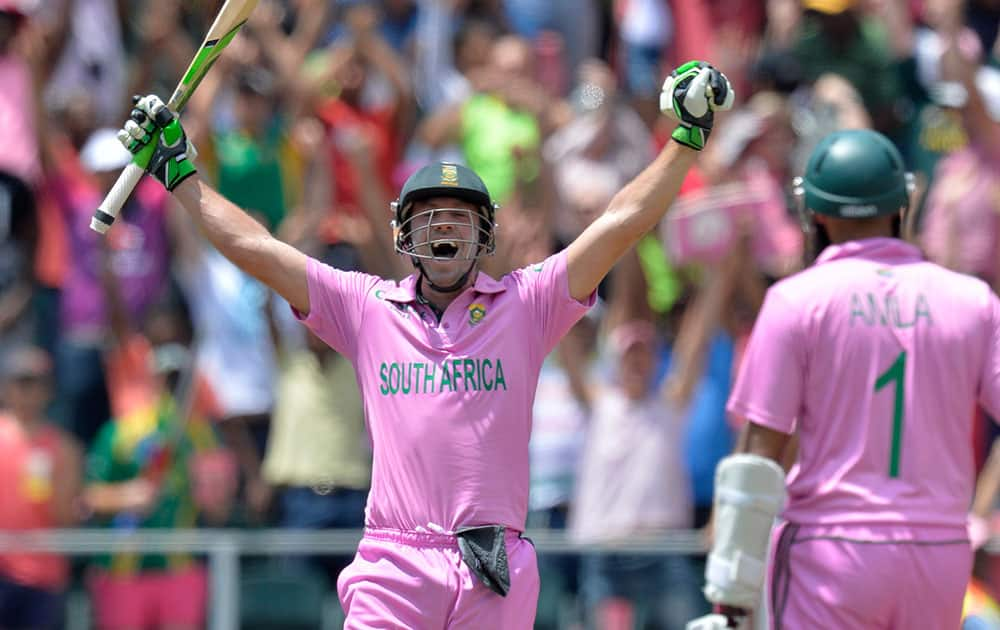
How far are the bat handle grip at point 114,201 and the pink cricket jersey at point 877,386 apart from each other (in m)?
2.19

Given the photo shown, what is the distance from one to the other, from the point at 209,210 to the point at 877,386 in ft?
7.61

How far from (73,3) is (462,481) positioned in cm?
747

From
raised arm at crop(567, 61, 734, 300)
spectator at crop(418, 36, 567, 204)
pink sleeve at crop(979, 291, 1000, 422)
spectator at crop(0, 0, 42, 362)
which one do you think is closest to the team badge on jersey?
raised arm at crop(567, 61, 734, 300)

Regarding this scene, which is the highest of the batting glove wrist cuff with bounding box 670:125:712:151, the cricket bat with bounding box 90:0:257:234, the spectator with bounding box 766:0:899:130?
the spectator with bounding box 766:0:899:130

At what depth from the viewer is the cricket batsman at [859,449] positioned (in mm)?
6113

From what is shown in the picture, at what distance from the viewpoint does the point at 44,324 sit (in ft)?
37.2

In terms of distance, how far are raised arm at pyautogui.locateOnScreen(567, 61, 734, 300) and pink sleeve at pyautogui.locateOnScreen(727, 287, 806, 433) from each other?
0.57 meters

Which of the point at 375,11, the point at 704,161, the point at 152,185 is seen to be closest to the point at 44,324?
the point at 152,185

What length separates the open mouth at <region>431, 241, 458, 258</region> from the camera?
609 centimetres

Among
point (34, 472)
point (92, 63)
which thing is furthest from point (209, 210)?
point (92, 63)

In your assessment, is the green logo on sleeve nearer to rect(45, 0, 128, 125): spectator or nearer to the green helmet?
the green helmet

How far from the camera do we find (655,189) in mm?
6086

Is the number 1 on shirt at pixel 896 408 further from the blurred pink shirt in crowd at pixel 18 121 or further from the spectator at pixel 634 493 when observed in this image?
the blurred pink shirt in crowd at pixel 18 121

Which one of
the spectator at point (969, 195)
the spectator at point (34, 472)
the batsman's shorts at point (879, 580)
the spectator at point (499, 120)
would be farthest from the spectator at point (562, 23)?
the batsman's shorts at point (879, 580)
